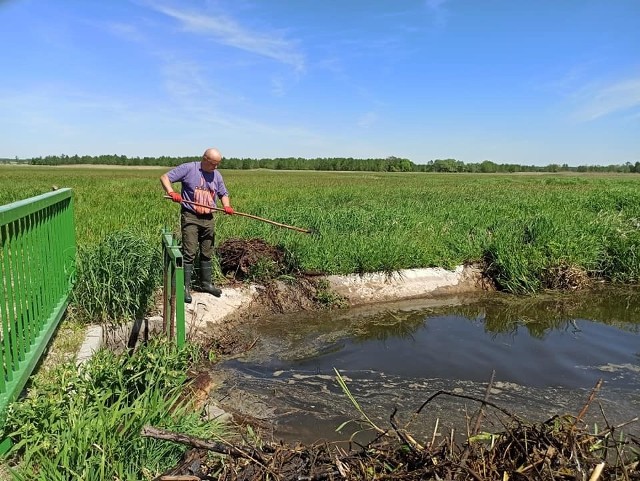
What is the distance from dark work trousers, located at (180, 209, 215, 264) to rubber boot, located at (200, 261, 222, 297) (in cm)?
8

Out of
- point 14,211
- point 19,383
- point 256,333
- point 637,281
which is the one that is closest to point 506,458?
point 19,383

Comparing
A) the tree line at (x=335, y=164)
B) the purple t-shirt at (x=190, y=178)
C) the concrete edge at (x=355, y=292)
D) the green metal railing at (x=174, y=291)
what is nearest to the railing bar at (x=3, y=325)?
A: the green metal railing at (x=174, y=291)

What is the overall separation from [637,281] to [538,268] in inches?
94.9

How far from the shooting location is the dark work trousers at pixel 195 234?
648 centimetres

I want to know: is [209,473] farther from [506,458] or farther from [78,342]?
[78,342]

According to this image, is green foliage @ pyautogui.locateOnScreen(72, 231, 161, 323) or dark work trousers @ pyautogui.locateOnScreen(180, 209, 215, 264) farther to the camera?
dark work trousers @ pyautogui.locateOnScreen(180, 209, 215, 264)

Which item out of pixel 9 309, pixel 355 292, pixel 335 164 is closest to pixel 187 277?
pixel 355 292

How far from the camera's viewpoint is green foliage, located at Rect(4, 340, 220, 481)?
8.68 ft

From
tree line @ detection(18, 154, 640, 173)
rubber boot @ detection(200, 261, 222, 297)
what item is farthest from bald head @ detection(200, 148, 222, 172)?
tree line @ detection(18, 154, 640, 173)

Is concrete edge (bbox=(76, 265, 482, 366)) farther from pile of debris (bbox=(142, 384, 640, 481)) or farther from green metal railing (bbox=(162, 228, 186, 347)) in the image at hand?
pile of debris (bbox=(142, 384, 640, 481))

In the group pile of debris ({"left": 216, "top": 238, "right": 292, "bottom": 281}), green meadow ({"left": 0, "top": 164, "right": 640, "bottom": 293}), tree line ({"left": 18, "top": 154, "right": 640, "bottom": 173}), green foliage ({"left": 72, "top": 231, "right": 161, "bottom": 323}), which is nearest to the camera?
Answer: green foliage ({"left": 72, "top": 231, "right": 161, "bottom": 323})

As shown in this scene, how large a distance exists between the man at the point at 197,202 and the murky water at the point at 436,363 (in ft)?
4.14

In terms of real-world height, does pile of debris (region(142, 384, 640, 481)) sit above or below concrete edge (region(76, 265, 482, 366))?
above

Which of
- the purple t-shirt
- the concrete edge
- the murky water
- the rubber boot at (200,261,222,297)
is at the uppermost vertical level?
the purple t-shirt
